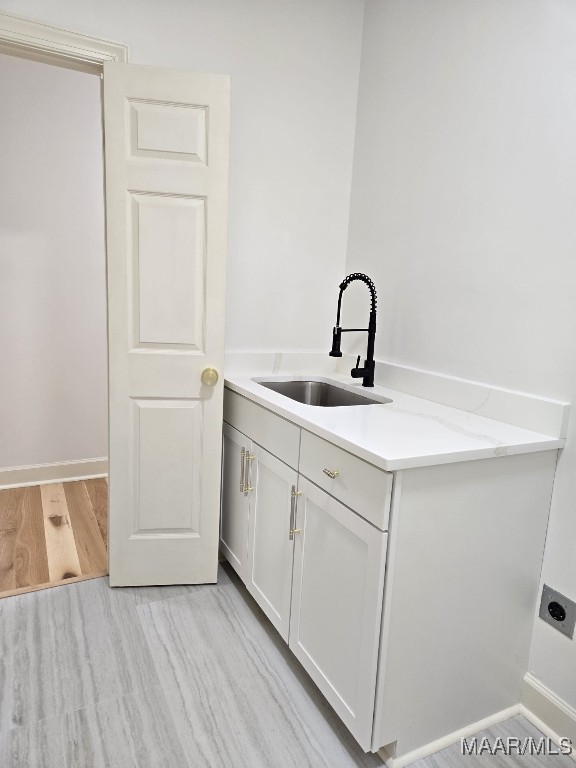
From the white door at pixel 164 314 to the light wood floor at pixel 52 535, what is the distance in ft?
1.03

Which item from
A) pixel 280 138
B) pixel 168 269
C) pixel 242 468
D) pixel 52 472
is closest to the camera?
pixel 168 269

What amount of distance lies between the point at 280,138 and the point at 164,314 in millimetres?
963

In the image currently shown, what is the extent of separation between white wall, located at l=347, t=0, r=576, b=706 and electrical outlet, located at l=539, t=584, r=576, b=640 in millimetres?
27

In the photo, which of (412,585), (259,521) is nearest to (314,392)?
(259,521)

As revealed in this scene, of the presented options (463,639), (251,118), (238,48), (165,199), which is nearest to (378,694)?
(463,639)

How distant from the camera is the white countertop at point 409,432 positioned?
1288 millimetres

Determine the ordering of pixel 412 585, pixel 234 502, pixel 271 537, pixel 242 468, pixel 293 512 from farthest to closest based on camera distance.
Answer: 1. pixel 234 502
2. pixel 242 468
3. pixel 271 537
4. pixel 293 512
5. pixel 412 585

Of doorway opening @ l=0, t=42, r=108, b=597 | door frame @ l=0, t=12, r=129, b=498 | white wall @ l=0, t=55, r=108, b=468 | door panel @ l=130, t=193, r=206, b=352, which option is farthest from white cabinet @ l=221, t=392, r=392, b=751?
white wall @ l=0, t=55, r=108, b=468

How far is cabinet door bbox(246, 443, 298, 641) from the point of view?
1741 millimetres

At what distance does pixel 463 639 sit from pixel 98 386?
2544mm

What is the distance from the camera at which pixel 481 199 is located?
174 cm

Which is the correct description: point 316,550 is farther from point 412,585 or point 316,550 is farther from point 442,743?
→ point 442,743

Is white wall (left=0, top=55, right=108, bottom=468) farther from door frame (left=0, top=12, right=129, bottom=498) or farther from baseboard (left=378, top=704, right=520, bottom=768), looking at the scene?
baseboard (left=378, top=704, right=520, bottom=768)

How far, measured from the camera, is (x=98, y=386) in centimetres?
328
